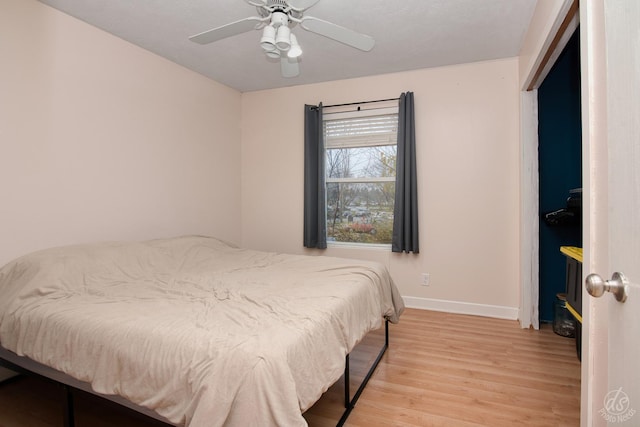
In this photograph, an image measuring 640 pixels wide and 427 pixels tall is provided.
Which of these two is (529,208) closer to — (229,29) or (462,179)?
(462,179)

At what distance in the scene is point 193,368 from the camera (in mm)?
1217

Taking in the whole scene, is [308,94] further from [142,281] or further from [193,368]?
[193,368]

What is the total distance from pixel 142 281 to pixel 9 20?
187 centimetres

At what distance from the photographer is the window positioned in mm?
3744

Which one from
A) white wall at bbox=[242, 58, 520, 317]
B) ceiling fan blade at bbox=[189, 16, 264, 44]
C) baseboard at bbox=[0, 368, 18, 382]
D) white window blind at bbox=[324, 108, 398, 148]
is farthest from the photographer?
white window blind at bbox=[324, 108, 398, 148]

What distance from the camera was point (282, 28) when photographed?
1.82 metres

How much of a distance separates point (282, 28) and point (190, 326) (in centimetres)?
157

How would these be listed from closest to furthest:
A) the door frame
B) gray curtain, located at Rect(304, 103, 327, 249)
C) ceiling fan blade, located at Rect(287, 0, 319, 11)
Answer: ceiling fan blade, located at Rect(287, 0, 319, 11) → the door frame → gray curtain, located at Rect(304, 103, 327, 249)

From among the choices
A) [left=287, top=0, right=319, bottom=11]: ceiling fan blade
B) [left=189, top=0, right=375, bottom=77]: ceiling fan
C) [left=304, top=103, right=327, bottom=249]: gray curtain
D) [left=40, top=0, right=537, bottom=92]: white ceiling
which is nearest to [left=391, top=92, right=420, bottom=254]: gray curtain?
[left=40, top=0, right=537, bottom=92]: white ceiling

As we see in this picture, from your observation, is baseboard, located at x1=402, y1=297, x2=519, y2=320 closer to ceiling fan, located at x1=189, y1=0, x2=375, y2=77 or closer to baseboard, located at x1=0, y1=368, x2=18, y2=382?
ceiling fan, located at x1=189, y1=0, x2=375, y2=77

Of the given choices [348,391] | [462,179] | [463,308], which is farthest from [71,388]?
[462,179]

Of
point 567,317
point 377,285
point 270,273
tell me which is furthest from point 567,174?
point 270,273

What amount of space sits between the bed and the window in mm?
1368

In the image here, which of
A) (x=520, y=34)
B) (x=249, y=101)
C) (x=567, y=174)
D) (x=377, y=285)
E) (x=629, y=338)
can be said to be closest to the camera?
(x=629, y=338)
